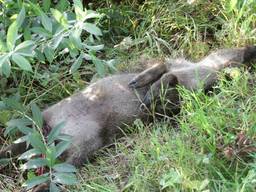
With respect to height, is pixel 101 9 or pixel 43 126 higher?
pixel 101 9

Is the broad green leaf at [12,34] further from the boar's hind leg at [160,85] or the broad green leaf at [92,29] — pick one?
the boar's hind leg at [160,85]

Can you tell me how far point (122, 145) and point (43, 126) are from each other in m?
0.45

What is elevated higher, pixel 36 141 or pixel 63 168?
pixel 36 141

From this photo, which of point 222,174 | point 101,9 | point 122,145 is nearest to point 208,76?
point 122,145

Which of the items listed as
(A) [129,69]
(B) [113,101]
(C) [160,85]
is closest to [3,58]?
(B) [113,101]

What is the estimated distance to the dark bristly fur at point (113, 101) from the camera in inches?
129

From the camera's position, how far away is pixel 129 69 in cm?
386

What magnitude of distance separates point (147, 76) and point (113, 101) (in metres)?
0.27

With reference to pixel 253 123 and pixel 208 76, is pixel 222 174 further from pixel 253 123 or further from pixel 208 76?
pixel 208 76

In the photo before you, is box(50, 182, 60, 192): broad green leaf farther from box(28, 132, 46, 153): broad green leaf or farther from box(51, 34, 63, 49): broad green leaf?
box(51, 34, 63, 49): broad green leaf

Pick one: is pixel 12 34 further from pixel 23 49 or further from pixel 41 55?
pixel 41 55

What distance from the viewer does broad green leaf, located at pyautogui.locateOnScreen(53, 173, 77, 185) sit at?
275 cm

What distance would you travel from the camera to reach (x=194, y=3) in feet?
13.6

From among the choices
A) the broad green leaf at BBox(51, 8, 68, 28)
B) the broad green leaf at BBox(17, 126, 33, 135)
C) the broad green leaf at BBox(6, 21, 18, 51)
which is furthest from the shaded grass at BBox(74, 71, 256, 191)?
the broad green leaf at BBox(6, 21, 18, 51)
